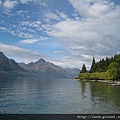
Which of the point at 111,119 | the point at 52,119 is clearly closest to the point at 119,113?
the point at 111,119

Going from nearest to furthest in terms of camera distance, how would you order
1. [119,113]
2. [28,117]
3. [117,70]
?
[28,117] → [119,113] → [117,70]

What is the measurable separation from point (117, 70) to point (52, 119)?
130081mm

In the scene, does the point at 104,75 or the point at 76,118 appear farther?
the point at 104,75

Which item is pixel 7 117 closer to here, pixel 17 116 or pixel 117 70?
pixel 17 116

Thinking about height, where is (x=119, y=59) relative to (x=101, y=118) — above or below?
above

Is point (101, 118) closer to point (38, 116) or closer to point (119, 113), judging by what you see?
point (119, 113)

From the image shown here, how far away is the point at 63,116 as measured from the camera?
34781 millimetres

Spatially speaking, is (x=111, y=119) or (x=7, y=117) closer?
(x=111, y=119)

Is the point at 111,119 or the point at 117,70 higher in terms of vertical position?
the point at 117,70

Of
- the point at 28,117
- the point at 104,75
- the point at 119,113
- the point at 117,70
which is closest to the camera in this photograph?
Answer: the point at 28,117

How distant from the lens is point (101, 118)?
32.5 meters

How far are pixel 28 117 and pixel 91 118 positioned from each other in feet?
35.6

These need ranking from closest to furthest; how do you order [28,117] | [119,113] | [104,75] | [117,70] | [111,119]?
[111,119]
[28,117]
[119,113]
[117,70]
[104,75]

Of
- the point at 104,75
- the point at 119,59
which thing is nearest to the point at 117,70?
the point at 119,59
